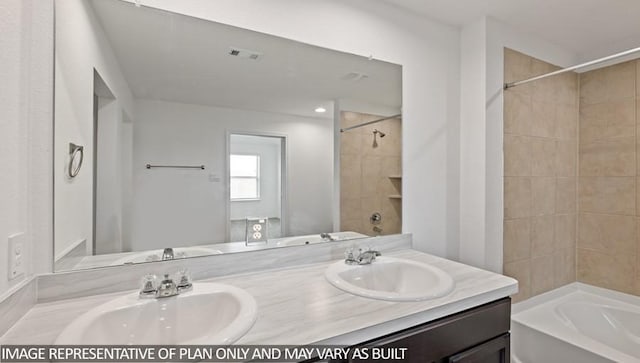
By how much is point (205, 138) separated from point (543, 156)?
7.92 ft

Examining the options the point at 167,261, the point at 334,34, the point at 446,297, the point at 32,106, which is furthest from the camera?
the point at 334,34

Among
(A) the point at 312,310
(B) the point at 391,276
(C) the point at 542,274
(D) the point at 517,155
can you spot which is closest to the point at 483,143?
(D) the point at 517,155

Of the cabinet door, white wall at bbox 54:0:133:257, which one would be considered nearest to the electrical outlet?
white wall at bbox 54:0:133:257

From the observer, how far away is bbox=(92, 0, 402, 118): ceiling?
1.21 meters

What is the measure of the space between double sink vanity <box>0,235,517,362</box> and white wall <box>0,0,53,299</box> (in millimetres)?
240

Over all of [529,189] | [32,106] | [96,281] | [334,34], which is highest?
[334,34]

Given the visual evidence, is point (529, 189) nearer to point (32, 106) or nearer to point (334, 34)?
point (334, 34)

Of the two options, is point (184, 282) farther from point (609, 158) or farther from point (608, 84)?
point (608, 84)

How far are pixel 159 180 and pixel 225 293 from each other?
0.58 metres

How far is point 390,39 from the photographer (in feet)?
5.77

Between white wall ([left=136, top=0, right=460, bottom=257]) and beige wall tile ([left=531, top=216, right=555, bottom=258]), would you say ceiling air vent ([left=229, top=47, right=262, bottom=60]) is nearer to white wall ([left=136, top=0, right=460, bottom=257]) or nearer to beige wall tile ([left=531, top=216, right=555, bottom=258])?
white wall ([left=136, top=0, right=460, bottom=257])

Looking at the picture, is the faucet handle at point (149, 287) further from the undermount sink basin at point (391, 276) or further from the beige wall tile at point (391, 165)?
the beige wall tile at point (391, 165)

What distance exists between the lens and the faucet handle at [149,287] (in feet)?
3.31

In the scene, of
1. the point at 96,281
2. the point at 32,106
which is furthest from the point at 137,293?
the point at 32,106
